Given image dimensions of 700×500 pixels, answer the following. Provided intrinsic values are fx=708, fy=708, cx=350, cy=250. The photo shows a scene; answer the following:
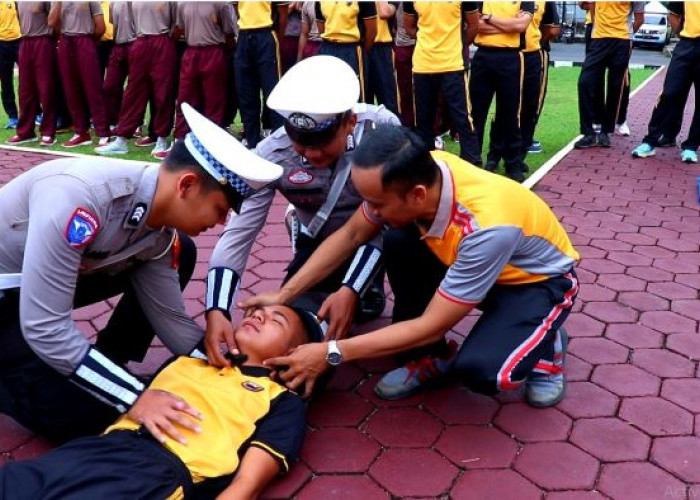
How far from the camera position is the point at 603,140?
7.71 m

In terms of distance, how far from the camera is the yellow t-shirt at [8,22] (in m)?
7.69

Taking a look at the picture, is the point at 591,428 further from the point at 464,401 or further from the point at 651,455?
the point at 464,401

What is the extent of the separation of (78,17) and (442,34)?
369 cm

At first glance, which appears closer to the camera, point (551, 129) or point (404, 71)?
point (404, 71)

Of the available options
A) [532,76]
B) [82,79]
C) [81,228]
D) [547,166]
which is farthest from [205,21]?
[81,228]

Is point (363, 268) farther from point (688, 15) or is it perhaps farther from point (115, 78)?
point (115, 78)

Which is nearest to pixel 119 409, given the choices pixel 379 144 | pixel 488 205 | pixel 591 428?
pixel 379 144

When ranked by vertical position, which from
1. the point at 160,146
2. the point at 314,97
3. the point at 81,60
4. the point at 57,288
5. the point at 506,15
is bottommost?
the point at 160,146

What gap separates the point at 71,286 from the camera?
2146mm

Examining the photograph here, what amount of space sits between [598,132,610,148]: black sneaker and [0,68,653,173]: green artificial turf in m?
0.37

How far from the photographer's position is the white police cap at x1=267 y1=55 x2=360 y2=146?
2.66m

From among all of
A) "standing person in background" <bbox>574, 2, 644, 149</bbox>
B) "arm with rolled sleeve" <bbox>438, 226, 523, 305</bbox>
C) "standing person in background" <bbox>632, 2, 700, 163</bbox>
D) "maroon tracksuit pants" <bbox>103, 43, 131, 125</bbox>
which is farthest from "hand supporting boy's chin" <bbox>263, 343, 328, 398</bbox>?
"standing person in background" <bbox>574, 2, 644, 149</bbox>

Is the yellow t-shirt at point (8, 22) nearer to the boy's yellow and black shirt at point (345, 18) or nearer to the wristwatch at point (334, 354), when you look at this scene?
the boy's yellow and black shirt at point (345, 18)

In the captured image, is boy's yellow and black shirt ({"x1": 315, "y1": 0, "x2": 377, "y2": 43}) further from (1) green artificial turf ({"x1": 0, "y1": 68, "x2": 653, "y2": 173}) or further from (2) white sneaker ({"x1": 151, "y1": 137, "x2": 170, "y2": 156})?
(2) white sneaker ({"x1": 151, "y1": 137, "x2": 170, "y2": 156})
